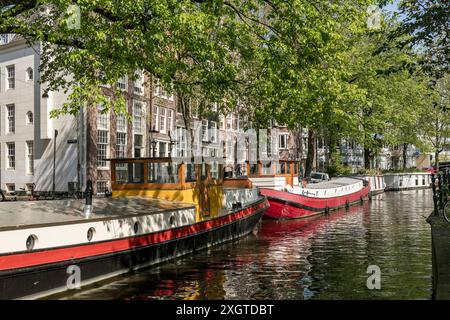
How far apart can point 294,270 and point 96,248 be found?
5.48 m

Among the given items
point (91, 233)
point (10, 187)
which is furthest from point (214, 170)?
point (10, 187)

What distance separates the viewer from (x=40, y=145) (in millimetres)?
39281

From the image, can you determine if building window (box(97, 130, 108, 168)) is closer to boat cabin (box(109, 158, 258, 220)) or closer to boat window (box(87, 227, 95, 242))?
boat cabin (box(109, 158, 258, 220))

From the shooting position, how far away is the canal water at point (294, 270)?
478 inches

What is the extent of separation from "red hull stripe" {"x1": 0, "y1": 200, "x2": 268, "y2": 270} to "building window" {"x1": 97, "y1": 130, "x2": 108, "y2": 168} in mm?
20293

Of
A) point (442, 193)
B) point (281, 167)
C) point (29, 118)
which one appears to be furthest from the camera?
point (29, 118)

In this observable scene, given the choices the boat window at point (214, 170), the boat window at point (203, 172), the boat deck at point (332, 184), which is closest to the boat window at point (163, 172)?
the boat window at point (203, 172)

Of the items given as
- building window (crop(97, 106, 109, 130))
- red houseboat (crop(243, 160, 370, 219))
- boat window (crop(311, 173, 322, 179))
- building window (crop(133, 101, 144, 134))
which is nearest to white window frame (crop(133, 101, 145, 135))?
building window (crop(133, 101, 144, 134))

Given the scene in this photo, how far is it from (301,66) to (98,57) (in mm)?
7185

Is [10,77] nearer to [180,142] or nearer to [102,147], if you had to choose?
[102,147]

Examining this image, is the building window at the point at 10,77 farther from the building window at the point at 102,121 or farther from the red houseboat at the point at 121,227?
the red houseboat at the point at 121,227

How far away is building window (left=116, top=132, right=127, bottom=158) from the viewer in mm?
40188

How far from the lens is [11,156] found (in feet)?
135
